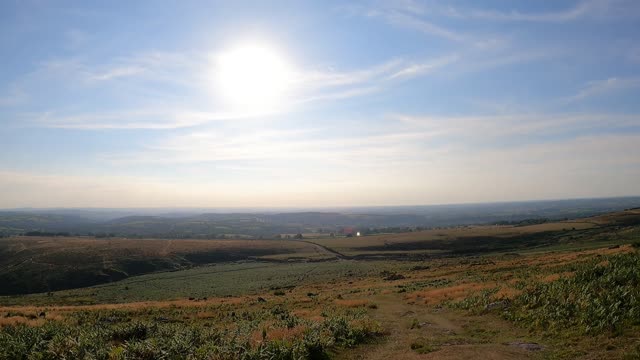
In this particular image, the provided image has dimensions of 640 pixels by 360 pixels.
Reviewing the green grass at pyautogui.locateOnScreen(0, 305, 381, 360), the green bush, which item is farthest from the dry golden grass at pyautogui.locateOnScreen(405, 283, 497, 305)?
the green grass at pyautogui.locateOnScreen(0, 305, 381, 360)

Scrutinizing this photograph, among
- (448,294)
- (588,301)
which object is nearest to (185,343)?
(588,301)

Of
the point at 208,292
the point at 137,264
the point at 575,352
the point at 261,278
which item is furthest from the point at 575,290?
the point at 137,264

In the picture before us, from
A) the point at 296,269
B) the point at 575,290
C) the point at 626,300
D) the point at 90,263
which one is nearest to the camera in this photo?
the point at 626,300

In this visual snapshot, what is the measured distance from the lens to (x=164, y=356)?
15.3 m

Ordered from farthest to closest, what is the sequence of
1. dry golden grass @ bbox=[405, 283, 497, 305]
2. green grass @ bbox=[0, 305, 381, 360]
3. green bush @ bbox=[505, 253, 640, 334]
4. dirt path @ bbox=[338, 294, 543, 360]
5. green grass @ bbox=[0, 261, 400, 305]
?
1. green grass @ bbox=[0, 261, 400, 305]
2. dry golden grass @ bbox=[405, 283, 497, 305]
3. green bush @ bbox=[505, 253, 640, 334]
4. dirt path @ bbox=[338, 294, 543, 360]
5. green grass @ bbox=[0, 305, 381, 360]

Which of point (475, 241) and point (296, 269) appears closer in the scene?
point (296, 269)

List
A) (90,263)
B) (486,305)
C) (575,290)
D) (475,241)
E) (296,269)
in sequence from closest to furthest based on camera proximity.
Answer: (575,290) → (486,305) → (296,269) → (90,263) → (475,241)

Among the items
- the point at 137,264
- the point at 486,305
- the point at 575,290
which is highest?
the point at 575,290

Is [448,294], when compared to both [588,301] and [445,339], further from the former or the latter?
[445,339]

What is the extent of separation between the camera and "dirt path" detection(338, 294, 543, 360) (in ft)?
53.5

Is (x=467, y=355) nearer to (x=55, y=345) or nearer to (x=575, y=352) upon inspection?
(x=575, y=352)

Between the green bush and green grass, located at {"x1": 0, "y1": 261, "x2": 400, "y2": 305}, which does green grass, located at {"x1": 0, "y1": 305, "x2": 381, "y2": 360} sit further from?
green grass, located at {"x1": 0, "y1": 261, "x2": 400, "y2": 305}

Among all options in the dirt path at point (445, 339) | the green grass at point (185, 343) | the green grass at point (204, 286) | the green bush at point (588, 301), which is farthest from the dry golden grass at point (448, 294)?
the green grass at point (204, 286)

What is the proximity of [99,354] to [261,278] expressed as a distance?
71.2 m
